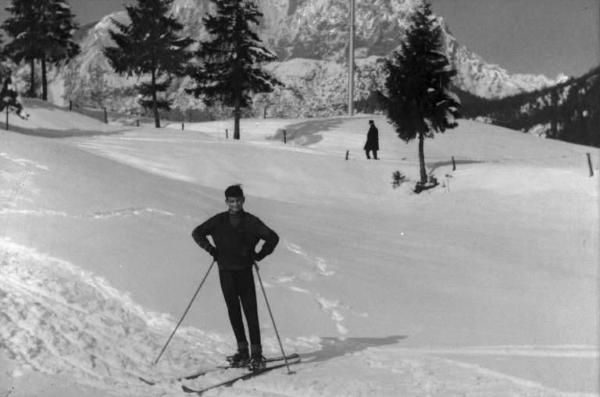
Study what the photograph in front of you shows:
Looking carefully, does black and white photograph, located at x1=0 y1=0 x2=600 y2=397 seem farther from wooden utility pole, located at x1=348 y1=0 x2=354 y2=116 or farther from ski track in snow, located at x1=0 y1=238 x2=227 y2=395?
wooden utility pole, located at x1=348 y1=0 x2=354 y2=116

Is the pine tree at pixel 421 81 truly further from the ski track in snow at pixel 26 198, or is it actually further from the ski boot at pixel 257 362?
the ski boot at pixel 257 362

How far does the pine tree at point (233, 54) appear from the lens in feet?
125

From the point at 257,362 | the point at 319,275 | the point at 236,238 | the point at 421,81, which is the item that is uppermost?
the point at 421,81

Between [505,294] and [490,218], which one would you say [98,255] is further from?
[490,218]

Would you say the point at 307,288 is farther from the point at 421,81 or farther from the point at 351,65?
the point at 351,65

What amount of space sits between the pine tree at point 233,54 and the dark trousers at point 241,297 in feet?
105

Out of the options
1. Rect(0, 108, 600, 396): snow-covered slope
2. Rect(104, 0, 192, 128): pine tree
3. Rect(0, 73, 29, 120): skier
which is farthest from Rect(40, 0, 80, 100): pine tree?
Rect(0, 108, 600, 396): snow-covered slope

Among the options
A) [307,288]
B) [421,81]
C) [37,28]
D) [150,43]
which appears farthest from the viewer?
[37,28]

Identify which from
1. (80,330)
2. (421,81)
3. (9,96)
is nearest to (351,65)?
(421,81)

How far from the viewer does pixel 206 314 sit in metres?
9.11

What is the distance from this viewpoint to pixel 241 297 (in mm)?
7344

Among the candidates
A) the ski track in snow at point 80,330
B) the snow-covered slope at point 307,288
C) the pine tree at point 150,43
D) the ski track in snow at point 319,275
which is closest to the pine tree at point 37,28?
the pine tree at point 150,43

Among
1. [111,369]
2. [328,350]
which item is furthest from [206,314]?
[111,369]

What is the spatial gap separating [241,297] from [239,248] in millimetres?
579
